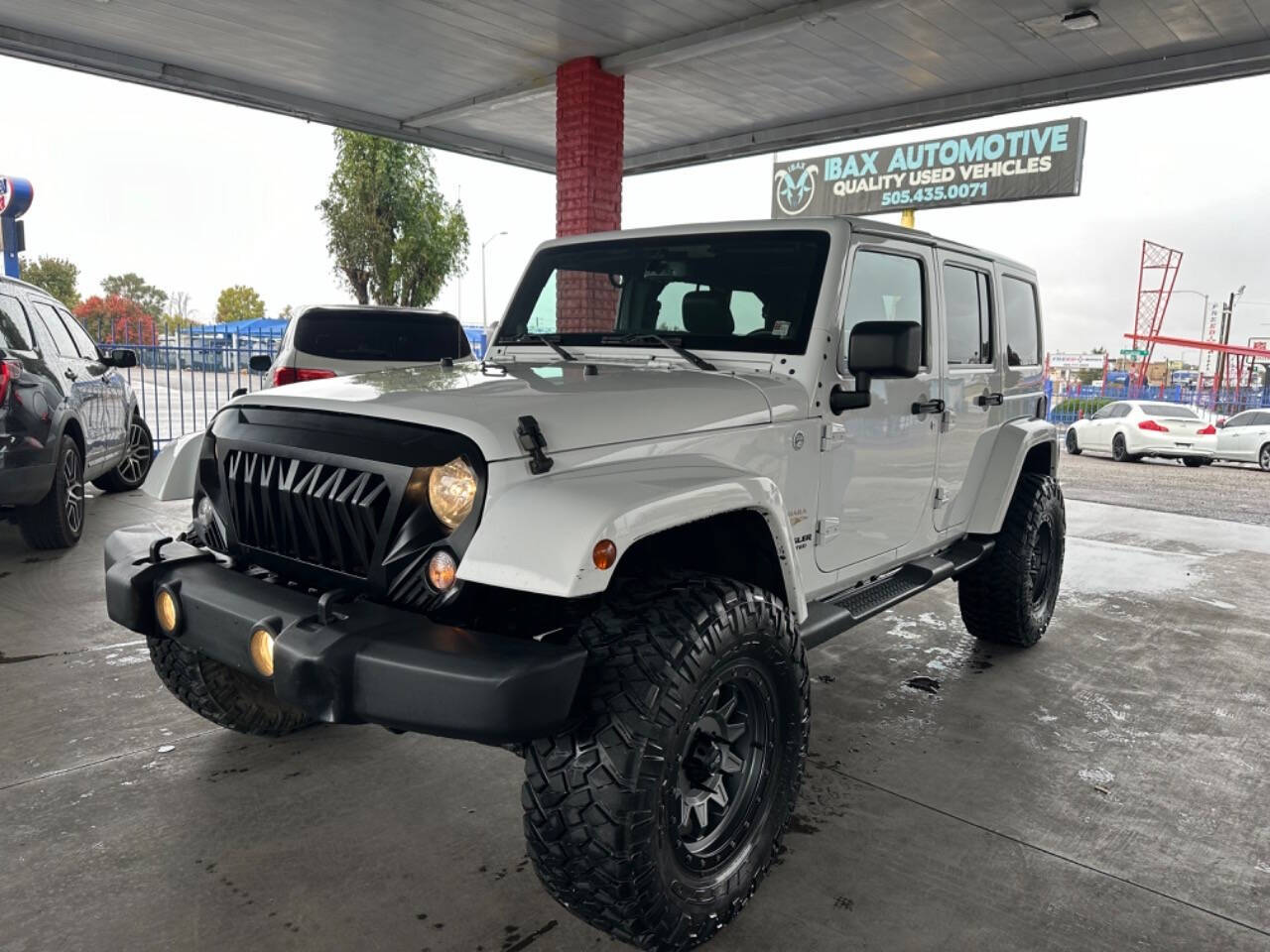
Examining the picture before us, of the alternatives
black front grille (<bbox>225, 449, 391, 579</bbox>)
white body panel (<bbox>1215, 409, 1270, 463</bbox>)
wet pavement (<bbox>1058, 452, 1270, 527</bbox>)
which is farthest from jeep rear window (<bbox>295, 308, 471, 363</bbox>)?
white body panel (<bbox>1215, 409, 1270, 463</bbox>)

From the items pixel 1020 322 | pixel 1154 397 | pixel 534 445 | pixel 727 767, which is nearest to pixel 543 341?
pixel 534 445

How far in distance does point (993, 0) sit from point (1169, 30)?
6.03 feet

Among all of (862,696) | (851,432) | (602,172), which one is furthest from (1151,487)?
(851,432)

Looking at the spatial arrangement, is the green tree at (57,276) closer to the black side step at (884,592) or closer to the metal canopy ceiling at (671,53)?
the metal canopy ceiling at (671,53)

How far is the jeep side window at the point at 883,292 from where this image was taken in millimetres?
3049

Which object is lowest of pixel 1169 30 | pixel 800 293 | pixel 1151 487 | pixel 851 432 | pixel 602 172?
pixel 1151 487

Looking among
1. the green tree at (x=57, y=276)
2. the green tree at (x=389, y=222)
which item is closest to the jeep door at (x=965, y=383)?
the green tree at (x=389, y=222)

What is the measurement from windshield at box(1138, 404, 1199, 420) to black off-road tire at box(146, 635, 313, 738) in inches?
675

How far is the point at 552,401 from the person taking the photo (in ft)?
7.62

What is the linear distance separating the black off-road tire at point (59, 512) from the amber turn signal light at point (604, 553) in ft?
17.2

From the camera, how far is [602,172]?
30.8 ft

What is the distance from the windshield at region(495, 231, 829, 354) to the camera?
2996mm

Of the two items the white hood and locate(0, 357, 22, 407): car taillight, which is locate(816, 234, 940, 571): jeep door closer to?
the white hood

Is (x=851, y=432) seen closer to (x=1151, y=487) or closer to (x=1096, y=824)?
(x=1096, y=824)
